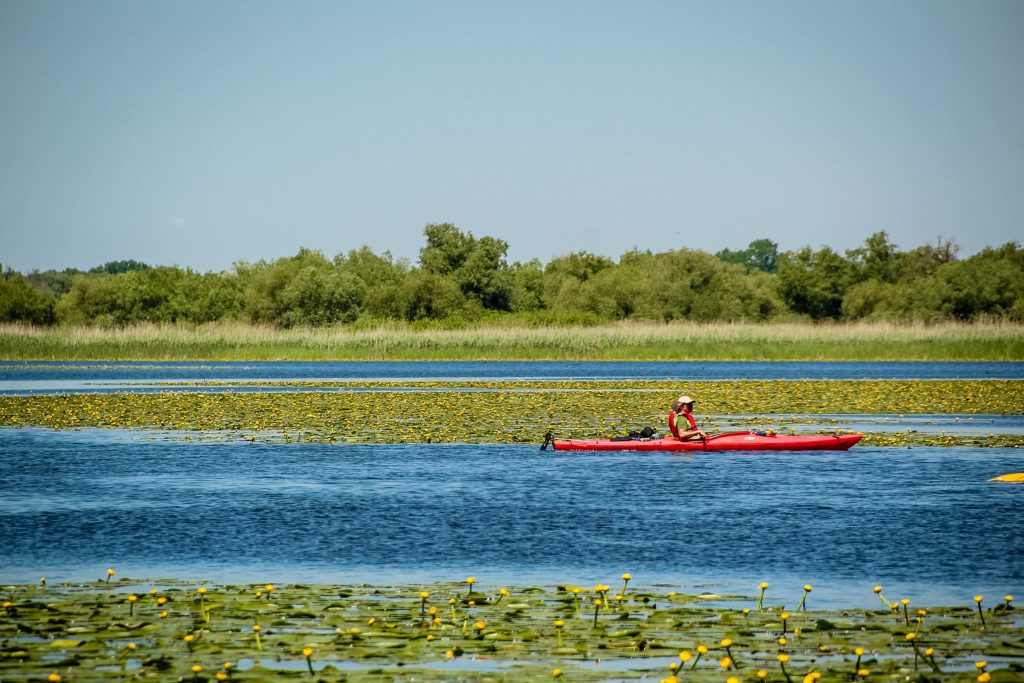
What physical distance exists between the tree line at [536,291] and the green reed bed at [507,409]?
1847 inches

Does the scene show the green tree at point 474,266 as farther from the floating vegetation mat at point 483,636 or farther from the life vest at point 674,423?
the floating vegetation mat at point 483,636

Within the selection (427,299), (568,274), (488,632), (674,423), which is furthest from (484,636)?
(568,274)

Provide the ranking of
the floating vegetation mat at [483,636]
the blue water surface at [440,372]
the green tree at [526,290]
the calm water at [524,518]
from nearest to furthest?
1. the floating vegetation mat at [483,636]
2. the calm water at [524,518]
3. the blue water surface at [440,372]
4. the green tree at [526,290]

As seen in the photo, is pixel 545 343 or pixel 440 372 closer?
pixel 440 372

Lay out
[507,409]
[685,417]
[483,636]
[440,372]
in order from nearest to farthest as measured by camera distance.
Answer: [483,636], [685,417], [507,409], [440,372]

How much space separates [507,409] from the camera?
42.8 meters

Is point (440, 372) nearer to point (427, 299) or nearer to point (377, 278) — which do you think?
point (427, 299)

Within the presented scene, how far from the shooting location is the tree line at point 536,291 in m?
104

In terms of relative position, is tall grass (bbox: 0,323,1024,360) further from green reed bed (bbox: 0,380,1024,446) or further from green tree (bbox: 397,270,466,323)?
green tree (bbox: 397,270,466,323)

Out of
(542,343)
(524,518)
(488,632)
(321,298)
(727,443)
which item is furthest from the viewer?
(321,298)

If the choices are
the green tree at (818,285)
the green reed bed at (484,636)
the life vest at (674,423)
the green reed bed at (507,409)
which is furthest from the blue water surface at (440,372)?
the green reed bed at (484,636)

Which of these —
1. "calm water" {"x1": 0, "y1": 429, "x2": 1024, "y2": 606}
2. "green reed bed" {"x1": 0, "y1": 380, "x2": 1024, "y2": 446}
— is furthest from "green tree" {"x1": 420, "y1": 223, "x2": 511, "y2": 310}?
"calm water" {"x1": 0, "y1": 429, "x2": 1024, "y2": 606}

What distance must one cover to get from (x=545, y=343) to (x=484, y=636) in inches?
2415

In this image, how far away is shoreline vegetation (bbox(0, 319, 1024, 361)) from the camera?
70.1m
